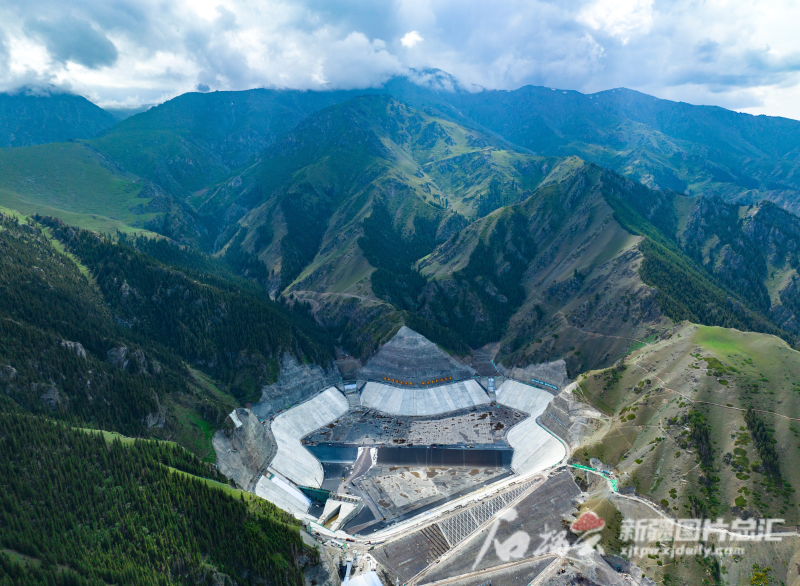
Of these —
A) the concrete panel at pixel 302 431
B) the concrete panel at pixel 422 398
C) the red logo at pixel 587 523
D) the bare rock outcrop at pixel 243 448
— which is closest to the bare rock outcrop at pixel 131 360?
the bare rock outcrop at pixel 243 448

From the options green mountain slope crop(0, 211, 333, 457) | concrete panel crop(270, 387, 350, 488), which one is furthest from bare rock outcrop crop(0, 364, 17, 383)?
concrete panel crop(270, 387, 350, 488)

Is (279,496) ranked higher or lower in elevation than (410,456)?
lower

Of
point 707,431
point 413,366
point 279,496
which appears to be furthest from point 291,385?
point 707,431

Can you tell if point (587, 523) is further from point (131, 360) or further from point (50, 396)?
point (131, 360)

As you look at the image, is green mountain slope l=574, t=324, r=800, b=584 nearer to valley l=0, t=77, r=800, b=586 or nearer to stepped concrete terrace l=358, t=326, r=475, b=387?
valley l=0, t=77, r=800, b=586

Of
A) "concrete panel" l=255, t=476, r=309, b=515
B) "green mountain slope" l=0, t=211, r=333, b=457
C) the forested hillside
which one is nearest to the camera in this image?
the forested hillside

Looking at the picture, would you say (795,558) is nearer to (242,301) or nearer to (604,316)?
(604,316)
